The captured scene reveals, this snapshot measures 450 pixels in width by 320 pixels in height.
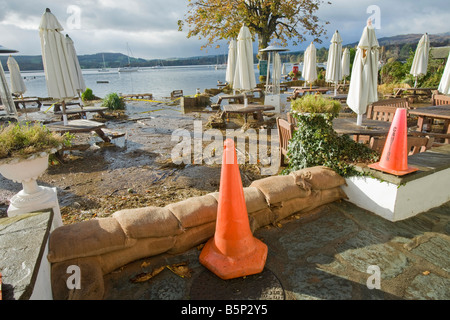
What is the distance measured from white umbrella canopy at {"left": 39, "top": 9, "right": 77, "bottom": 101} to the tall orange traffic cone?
626 centimetres

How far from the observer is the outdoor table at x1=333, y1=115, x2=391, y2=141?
4.44m

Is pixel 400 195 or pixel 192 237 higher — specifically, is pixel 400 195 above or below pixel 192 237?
above

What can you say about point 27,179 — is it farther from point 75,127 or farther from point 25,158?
point 75,127

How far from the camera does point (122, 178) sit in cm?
516

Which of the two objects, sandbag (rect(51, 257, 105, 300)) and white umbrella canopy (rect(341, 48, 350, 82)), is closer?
sandbag (rect(51, 257, 105, 300))

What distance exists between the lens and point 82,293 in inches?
75.1

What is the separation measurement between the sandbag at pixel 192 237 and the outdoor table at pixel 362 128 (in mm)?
3022

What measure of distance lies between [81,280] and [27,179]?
1.20 m

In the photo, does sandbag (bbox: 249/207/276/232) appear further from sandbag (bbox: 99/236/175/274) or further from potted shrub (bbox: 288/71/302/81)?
potted shrub (bbox: 288/71/302/81)

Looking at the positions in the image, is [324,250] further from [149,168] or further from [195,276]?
→ [149,168]

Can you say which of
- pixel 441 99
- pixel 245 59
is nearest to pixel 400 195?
pixel 441 99

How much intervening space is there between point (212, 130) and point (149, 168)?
12.4ft

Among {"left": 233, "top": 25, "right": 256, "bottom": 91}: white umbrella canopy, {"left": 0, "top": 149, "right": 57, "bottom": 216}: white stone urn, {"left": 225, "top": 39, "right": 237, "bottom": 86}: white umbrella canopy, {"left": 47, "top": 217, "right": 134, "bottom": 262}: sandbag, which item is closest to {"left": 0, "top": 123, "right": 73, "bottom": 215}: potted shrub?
{"left": 0, "top": 149, "right": 57, "bottom": 216}: white stone urn
